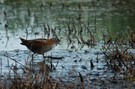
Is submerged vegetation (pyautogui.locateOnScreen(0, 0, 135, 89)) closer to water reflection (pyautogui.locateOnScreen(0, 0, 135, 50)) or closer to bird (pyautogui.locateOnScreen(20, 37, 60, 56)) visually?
water reflection (pyautogui.locateOnScreen(0, 0, 135, 50))

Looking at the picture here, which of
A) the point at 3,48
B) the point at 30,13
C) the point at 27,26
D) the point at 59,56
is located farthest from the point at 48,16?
the point at 59,56

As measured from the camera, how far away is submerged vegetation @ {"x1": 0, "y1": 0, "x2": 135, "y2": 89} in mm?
7145

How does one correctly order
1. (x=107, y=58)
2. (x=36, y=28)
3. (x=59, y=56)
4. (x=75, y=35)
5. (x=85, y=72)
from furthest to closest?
(x=36, y=28) → (x=75, y=35) → (x=59, y=56) → (x=107, y=58) → (x=85, y=72)

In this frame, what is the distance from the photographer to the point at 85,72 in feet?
27.6

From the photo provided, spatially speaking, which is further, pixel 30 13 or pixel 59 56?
pixel 30 13

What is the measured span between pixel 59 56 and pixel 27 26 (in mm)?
4396

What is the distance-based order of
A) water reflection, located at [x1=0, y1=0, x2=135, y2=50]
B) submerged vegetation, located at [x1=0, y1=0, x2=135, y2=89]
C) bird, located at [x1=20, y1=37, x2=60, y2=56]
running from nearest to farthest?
submerged vegetation, located at [x1=0, y1=0, x2=135, y2=89] → bird, located at [x1=20, y1=37, x2=60, y2=56] → water reflection, located at [x1=0, y1=0, x2=135, y2=50]

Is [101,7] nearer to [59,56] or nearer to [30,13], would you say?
[30,13]

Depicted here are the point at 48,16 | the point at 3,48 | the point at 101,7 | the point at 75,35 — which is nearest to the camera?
the point at 3,48

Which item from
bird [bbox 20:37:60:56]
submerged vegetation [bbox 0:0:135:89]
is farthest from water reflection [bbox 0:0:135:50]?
bird [bbox 20:37:60:56]

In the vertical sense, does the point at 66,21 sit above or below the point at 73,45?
below

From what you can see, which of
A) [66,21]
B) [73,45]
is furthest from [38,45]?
[66,21]

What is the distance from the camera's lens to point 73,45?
11211mm

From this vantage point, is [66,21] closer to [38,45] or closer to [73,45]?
[73,45]
